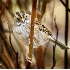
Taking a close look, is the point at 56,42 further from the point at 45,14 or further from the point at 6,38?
the point at 6,38

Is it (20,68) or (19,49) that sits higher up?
(19,49)

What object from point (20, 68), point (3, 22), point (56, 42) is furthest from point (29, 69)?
point (3, 22)

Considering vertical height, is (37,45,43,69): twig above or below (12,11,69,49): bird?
below

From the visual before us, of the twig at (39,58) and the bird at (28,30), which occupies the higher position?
the bird at (28,30)

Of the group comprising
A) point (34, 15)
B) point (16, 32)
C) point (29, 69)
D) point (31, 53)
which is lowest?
point (29, 69)
